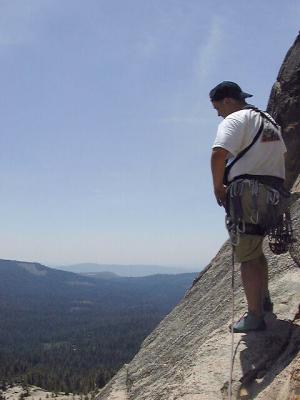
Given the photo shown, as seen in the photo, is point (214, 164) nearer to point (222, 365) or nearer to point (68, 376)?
point (222, 365)

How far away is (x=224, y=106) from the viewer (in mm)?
8016

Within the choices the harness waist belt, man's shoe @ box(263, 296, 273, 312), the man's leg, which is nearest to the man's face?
the harness waist belt

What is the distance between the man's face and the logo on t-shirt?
715 mm

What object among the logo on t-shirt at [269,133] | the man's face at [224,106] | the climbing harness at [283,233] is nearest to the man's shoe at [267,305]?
the climbing harness at [283,233]

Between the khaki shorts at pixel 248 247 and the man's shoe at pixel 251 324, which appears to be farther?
the man's shoe at pixel 251 324

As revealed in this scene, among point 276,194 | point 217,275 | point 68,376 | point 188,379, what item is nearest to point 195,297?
point 217,275

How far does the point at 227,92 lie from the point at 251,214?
6.68 feet

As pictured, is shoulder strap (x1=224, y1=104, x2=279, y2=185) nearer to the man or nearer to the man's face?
the man

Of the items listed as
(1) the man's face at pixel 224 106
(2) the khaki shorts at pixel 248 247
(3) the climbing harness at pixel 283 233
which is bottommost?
(2) the khaki shorts at pixel 248 247

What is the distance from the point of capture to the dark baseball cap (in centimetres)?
796

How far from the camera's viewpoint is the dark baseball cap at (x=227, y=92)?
796 cm

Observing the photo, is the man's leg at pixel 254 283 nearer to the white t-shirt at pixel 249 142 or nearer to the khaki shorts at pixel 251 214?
the khaki shorts at pixel 251 214

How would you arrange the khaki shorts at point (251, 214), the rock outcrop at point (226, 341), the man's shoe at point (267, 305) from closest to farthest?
the rock outcrop at point (226, 341)
the khaki shorts at point (251, 214)
the man's shoe at point (267, 305)

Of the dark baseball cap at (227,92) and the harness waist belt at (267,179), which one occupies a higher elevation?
the dark baseball cap at (227,92)
